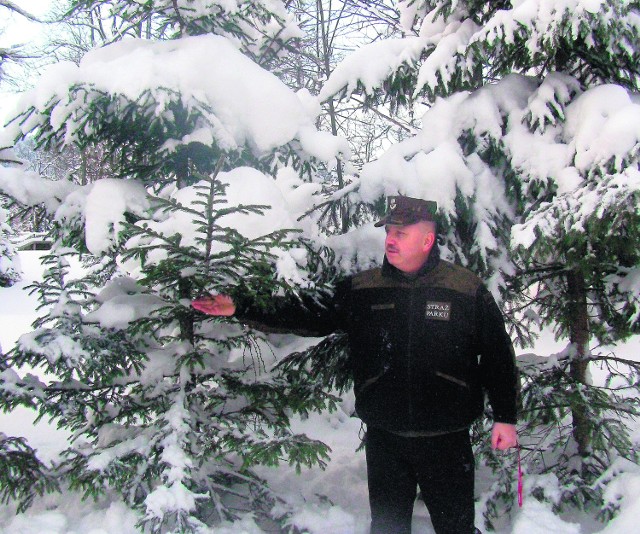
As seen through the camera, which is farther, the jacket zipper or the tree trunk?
the tree trunk

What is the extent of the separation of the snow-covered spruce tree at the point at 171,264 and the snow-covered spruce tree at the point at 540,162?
0.80m

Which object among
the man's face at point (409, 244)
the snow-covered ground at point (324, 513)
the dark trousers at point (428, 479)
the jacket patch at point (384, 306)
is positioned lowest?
the snow-covered ground at point (324, 513)

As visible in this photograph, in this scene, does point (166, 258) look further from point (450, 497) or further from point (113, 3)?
point (113, 3)

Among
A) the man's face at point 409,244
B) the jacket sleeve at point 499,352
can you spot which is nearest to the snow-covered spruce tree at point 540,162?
the jacket sleeve at point 499,352

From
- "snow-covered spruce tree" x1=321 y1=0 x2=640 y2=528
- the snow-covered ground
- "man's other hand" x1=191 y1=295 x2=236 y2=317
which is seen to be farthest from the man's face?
the snow-covered ground

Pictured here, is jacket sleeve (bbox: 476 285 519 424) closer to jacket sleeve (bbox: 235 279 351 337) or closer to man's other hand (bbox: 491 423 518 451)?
man's other hand (bbox: 491 423 518 451)

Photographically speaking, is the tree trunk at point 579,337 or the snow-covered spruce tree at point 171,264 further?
the tree trunk at point 579,337

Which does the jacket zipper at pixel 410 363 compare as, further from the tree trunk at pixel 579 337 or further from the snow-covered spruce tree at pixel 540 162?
the tree trunk at pixel 579 337

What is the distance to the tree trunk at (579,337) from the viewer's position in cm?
368

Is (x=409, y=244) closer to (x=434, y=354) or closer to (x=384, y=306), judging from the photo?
(x=384, y=306)

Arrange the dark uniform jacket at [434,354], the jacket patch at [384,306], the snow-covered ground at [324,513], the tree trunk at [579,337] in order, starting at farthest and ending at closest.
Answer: the tree trunk at [579,337], the snow-covered ground at [324,513], the jacket patch at [384,306], the dark uniform jacket at [434,354]

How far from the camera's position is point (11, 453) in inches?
119

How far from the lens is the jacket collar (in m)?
2.73

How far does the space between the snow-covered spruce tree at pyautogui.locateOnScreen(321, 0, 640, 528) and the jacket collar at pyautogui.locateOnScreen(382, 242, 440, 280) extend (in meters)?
0.44
